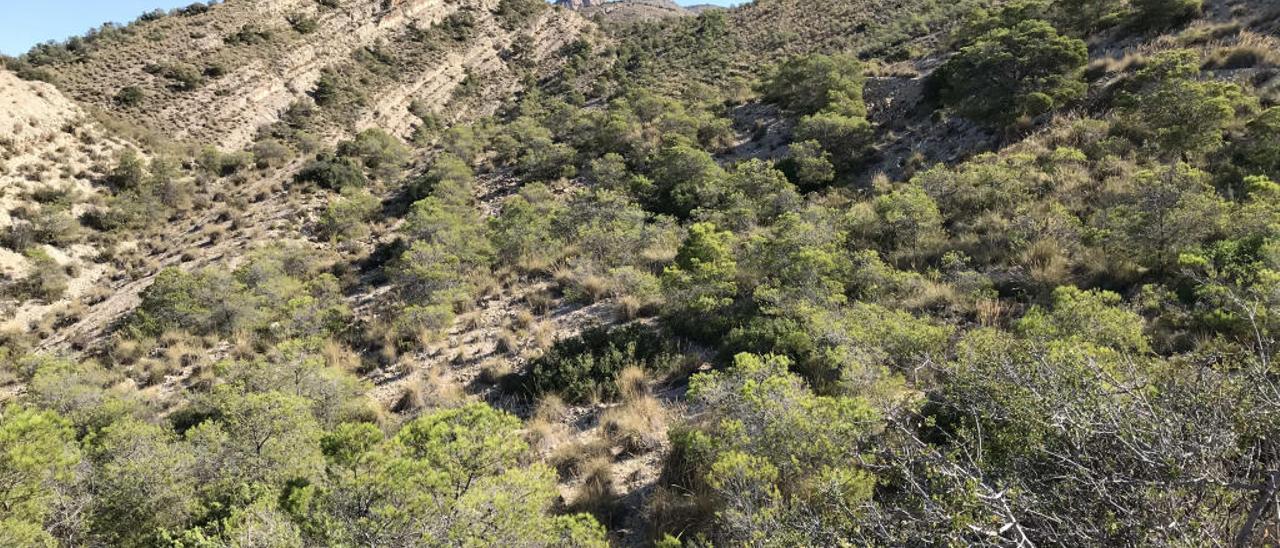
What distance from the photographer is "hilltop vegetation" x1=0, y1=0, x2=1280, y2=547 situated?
10.4ft

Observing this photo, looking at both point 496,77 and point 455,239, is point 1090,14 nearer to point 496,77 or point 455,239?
point 455,239

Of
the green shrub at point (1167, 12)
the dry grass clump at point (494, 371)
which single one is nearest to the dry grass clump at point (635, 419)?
the dry grass clump at point (494, 371)

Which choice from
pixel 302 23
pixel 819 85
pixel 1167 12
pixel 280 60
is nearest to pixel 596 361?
pixel 819 85

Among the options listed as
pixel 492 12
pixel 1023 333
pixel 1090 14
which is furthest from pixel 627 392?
pixel 492 12

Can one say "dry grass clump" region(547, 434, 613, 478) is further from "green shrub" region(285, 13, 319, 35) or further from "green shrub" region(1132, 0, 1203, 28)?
"green shrub" region(285, 13, 319, 35)

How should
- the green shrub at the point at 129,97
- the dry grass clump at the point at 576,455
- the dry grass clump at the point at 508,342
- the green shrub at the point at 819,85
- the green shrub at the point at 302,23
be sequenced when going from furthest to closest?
1. the green shrub at the point at 302,23
2. the green shrub at the point at 129,97
3. the green shrub at the point at 819,85
4. the dry grass clump at the point at 508,342
5. the dry grass clump at the point at 576,455

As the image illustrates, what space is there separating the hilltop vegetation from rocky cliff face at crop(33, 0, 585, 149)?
7.57 metres

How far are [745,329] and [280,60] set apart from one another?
39.4m

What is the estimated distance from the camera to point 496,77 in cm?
4234

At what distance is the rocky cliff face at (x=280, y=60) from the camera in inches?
1136

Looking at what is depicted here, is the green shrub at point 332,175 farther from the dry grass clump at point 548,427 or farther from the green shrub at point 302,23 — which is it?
the green shrub at point 302,23

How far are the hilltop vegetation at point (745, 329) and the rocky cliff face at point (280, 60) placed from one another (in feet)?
24.8

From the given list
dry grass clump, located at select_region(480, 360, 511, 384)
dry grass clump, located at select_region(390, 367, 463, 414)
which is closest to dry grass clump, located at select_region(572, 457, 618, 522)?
dry grass clump, located at select_region(390, 367, 463, 414)

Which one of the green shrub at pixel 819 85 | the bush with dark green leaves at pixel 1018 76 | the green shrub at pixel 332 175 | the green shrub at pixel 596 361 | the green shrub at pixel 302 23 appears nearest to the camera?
the green shrub at pixel 596 361
